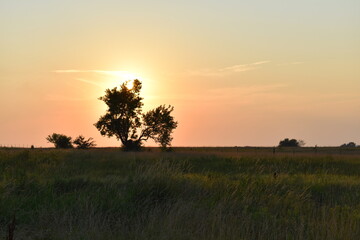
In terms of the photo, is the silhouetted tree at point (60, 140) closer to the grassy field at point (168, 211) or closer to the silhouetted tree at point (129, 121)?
the silhouetted tree at point (129, 121)

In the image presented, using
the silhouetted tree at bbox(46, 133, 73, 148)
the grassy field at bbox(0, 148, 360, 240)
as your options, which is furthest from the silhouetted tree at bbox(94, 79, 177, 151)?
the grassy field at bbox(0, 148, 360, 240)

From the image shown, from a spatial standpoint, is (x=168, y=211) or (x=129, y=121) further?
(x=129, y=121)

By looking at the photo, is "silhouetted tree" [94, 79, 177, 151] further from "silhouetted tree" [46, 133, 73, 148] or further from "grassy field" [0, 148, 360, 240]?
"grassy field" [0, 148, 360, 240]

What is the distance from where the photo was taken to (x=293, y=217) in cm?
874

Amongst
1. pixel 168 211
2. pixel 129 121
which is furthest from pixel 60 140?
pixel 168 211

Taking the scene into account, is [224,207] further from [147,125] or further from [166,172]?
Result: [147,125]

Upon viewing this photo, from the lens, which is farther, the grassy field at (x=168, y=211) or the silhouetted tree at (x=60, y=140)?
the silhouetted tree at (x=60, y=140)

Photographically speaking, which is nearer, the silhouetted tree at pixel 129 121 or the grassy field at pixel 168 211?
the grassy field at pixel 168 211

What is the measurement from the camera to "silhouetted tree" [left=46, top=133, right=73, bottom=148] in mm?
61875

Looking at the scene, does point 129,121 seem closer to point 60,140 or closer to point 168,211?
point 60,140

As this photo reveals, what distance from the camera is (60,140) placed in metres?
62.3

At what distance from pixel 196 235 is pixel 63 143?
190ft

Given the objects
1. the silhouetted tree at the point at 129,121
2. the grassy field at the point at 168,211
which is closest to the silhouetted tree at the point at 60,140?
the silhouetted tree at the point at 129,121

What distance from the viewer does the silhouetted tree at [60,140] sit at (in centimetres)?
6188
